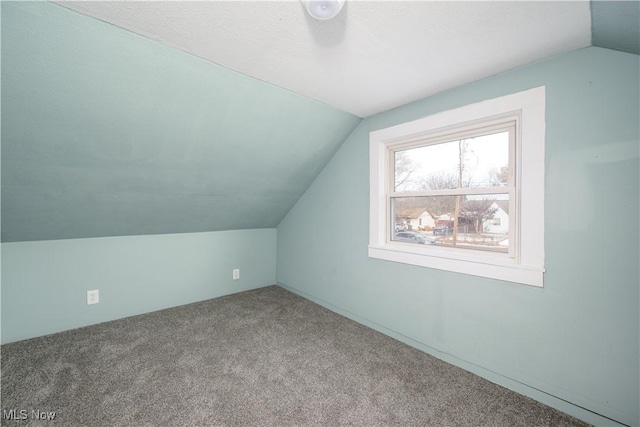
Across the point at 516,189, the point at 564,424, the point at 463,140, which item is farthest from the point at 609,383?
the point at 463,140

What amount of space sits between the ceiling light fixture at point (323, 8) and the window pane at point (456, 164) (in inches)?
57.1

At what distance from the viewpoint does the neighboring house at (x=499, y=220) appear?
1.84 metres

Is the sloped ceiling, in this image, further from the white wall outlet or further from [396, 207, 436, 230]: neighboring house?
the white wall outlet

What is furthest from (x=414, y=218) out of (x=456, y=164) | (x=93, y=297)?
(x=93, y=297)

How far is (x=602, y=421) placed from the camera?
1407 mm

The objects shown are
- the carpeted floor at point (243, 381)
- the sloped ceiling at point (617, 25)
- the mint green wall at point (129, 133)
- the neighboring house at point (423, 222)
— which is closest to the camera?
the sloped ceiling at point (617, 25)

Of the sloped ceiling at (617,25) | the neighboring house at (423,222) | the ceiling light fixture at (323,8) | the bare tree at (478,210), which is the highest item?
the ceiling light fixture at (323,8)

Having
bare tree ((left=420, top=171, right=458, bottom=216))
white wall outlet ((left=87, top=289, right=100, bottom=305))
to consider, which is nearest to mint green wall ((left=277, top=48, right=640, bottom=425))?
bare tree ((left=420, top=171, right=458, bottom=216))

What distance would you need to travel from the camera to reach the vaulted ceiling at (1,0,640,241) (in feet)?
3.92

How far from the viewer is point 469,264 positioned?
6.18ft

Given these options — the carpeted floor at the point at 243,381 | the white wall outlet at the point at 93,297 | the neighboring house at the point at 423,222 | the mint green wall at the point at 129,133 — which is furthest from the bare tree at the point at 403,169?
the white wall outlet at the point at 93,297

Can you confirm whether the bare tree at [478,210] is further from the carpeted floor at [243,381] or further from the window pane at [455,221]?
the carpeted floor at [243,381]

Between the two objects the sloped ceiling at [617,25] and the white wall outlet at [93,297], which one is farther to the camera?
the white wall outlet at [93,297]

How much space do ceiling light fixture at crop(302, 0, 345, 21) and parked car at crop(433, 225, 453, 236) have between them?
1.72m
